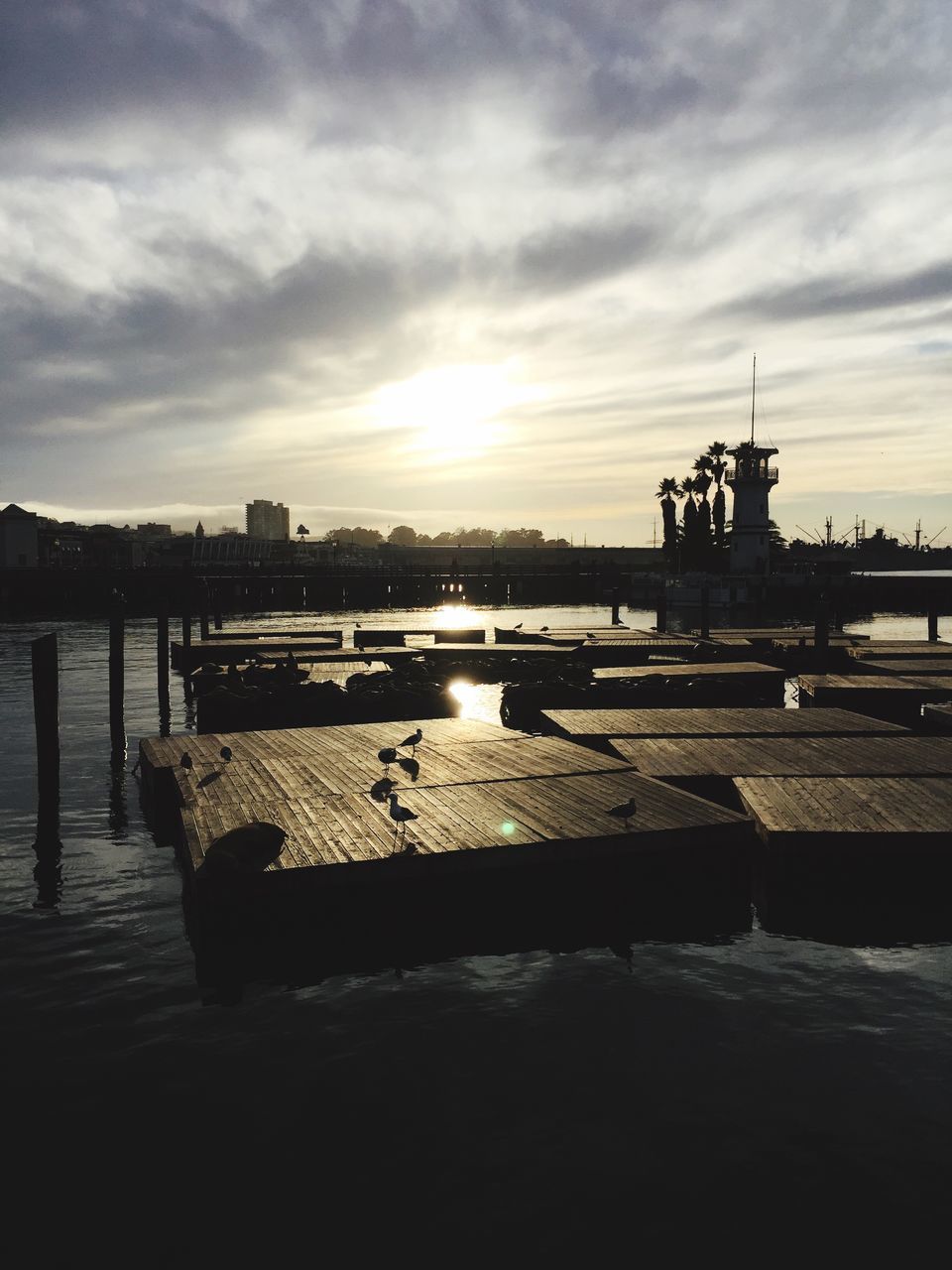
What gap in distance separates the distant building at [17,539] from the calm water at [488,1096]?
107 meters

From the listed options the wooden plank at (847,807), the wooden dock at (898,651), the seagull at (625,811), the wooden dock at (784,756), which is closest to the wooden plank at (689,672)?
the wooden dock at (898,651)

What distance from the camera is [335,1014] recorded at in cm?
927

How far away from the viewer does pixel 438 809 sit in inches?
472

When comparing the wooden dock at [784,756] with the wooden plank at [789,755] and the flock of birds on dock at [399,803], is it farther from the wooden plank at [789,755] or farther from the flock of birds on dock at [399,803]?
the flock of birds on dock at [399,803]

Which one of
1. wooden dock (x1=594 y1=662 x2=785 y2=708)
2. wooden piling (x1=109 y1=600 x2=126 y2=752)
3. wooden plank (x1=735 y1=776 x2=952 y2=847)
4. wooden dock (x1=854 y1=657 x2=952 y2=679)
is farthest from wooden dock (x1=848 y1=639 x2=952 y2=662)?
wooden piling (x1=109 y1=600 x2=126 y2=752)

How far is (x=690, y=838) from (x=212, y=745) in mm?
9172

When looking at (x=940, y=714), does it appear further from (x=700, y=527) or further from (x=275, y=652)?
(x=700, y=527)

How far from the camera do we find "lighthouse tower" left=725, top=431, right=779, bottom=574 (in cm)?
8806

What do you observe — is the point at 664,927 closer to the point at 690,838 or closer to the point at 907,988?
the point at 690,838

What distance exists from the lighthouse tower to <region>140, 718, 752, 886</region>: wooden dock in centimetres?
7652

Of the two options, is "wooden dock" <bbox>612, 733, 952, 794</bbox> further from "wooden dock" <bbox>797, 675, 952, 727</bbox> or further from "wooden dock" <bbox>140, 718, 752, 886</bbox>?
"wooden dock" <bbox>797, 675, 952, 727</bbox>

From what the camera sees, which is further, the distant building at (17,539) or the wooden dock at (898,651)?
the distant building at (17,539)

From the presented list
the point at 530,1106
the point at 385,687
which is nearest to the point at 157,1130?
the point at 530,1106

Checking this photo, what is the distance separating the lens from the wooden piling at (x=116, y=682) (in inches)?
912
